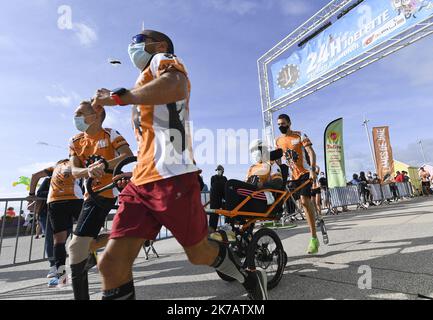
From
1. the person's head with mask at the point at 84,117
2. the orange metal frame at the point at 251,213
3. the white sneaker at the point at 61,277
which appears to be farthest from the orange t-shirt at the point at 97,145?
the white sneaker at the point at 61,277

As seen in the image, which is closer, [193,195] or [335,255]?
[193,195]

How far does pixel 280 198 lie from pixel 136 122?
5.82 feet

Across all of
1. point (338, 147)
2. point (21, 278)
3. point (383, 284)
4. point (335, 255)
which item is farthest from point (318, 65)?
point (21, 278)

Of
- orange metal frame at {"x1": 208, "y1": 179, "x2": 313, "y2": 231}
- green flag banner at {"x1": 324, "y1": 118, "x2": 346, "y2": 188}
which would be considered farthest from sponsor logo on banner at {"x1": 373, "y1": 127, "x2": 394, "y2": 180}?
orange metal frame at {"x1": 208, "y1": 179, "x2": 313, "y2": 231}

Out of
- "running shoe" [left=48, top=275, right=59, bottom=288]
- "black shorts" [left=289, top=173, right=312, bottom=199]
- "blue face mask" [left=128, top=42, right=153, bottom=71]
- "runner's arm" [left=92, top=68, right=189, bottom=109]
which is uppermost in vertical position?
"blue face mask" [left=128, top=42, right=153, bottom=71]

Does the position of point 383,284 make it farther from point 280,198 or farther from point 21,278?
point 21,278

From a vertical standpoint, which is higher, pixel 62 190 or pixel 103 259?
pixel 62 190

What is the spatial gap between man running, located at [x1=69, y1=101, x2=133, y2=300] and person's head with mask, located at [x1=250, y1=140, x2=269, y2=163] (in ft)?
5.37

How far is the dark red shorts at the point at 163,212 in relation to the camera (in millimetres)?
1599

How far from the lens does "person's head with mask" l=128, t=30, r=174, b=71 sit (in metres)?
1.92

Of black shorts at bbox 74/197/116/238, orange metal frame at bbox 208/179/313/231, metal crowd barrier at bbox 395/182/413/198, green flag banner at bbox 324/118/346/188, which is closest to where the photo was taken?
black shorts at bbox 74/197/116/238

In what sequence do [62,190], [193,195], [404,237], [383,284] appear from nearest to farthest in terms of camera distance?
[193,195], [383,284], [62,190], [404,237]

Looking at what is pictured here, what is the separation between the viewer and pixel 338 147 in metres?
13.3

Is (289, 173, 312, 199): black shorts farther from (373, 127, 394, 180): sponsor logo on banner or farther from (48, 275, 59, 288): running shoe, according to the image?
(373, 127, 394, 180): sponsor logo on banner
